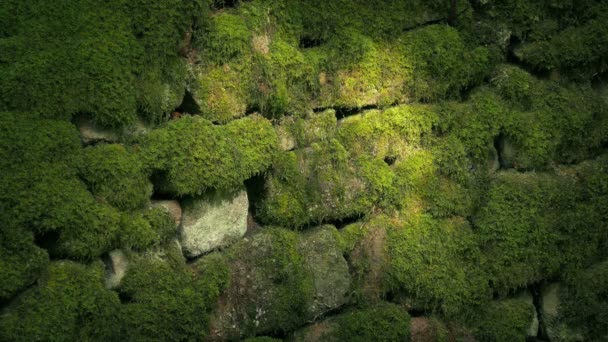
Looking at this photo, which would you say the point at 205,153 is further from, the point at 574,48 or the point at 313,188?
the point at 574,48

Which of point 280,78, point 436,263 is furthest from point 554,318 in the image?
point 280,78

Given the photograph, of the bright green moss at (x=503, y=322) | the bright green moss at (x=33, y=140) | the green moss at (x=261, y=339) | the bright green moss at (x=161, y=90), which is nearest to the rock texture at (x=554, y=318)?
the bright green moss at (x=503, y=322)

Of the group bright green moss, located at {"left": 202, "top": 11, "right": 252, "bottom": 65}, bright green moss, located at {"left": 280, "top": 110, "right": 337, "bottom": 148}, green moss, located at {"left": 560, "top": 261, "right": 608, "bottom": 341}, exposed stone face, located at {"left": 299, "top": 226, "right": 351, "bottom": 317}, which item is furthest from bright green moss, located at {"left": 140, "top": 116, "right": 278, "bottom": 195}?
green moss, located at {"left": 560, "top": 261, "right": 608, "bottom": 341}

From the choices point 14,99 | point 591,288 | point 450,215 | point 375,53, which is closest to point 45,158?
point 14,99

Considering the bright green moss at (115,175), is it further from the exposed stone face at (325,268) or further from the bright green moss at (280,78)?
the exposed stone face at (325,268)

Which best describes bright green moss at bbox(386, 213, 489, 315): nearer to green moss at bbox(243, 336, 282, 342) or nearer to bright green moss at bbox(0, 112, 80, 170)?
green moss at bbox(243, 336, 282, 342)

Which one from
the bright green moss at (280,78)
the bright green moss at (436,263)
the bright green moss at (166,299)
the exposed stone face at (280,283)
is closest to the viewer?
the bright green moss at (166,299)
